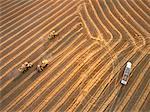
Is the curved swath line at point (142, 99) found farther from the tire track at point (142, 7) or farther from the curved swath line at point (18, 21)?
the curved swath line at point (18, 21)

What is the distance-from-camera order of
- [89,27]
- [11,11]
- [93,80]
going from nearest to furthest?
[93,80] → [89,27] → [11,11]

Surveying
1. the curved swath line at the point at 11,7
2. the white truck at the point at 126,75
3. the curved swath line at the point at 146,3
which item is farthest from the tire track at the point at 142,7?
the curved swath line at the point at 11,7

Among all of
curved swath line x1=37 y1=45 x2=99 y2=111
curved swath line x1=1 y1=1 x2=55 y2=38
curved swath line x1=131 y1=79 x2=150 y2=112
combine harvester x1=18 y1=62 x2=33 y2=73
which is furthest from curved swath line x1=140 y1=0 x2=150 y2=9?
combine harvester x1=18 y1=62 x2=33 y2=73

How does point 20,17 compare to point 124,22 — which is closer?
point 124,22

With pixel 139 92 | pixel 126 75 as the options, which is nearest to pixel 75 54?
pixel 126 75

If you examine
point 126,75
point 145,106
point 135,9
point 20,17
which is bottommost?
point 145,106

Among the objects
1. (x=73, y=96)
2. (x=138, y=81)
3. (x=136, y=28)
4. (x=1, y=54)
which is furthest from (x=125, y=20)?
(x=1, y=54)

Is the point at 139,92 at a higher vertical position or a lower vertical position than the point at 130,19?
lower

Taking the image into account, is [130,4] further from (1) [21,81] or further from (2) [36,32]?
(1) [21,81]

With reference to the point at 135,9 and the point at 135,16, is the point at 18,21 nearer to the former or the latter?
the point at 135,16
